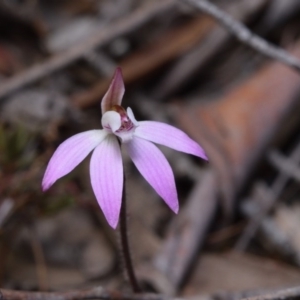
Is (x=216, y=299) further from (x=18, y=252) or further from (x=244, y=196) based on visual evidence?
(x=18, y=252)

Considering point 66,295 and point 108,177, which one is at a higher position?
point 108,177

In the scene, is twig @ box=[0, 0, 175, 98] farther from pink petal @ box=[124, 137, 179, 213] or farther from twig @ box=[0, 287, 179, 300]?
pink petal @ box=[124, 137, 179, 213]

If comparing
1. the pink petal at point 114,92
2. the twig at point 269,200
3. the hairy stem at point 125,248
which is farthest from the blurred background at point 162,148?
the pink petal at point 114,92

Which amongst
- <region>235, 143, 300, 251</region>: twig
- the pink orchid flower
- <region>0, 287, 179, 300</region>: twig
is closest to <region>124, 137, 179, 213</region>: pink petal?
the pink orchid flower

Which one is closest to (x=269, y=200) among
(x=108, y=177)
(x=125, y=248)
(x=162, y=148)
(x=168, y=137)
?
(x=162, y=148)

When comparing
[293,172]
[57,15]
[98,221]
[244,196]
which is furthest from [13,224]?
[57,15]

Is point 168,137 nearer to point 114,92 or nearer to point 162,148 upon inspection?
point 114,92
